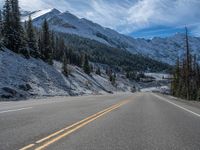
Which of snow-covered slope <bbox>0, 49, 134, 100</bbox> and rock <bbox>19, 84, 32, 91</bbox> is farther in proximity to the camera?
rock <bbox>19, 84, 32, 91</bbox>

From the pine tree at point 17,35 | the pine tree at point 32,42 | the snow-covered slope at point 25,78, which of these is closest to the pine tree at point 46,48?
the pine tree at point 32,42

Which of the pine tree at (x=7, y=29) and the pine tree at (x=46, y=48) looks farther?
the pine tree at (x=46, y=48)

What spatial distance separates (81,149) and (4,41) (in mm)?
65865

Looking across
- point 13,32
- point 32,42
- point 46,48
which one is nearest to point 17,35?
point 13,32

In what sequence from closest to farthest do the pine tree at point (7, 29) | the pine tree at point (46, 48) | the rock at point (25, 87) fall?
the rock at point (25, 87), the pine tree at point (7, 29), the pine tree at point (46, 48)

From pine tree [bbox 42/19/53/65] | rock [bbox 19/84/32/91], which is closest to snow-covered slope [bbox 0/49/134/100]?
rock [bbox 19/84/32/91]

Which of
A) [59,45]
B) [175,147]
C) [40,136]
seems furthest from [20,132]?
[59,45]

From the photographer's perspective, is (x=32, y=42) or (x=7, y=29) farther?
(x=32, y=42)

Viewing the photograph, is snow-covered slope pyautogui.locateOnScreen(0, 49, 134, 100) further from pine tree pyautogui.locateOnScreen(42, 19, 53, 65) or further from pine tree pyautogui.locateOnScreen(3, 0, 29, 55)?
pine tree pyautogui.locateOnScreen(42, 19, 53, 65)

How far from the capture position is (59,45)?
136 meters

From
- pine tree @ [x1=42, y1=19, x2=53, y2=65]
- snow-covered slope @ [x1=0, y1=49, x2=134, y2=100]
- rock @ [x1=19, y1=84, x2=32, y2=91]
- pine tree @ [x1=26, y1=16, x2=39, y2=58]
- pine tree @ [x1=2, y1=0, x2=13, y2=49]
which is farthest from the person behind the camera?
pine tree @ [x1=42, y1=19, x2=53, y2=65]

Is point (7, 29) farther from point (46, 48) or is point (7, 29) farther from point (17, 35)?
point (46, 48)

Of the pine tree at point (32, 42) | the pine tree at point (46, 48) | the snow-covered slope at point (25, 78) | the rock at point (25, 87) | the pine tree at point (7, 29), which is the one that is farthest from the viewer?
the pine tree at point (46, 48)

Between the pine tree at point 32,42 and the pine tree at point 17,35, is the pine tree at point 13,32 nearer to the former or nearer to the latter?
the pine tree at point 17,35
